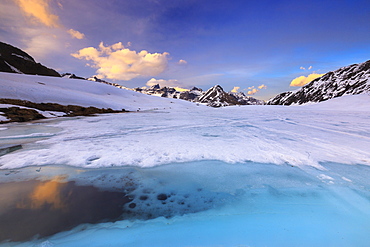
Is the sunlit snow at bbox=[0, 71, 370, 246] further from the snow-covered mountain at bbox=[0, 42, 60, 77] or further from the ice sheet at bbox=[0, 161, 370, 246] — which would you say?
the snow-covered mountain at bbox=[0, 42, 60, 77]

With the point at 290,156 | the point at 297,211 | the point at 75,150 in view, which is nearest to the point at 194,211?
the point at 297,211

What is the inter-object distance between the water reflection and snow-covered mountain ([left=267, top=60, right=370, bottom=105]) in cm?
11606

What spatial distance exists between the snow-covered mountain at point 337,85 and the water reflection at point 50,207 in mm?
116064

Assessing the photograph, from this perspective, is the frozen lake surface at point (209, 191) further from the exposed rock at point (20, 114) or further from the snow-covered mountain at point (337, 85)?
the snow-covered mountain at point (337, 85)

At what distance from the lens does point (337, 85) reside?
347 ft

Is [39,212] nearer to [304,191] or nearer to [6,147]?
[304,191]

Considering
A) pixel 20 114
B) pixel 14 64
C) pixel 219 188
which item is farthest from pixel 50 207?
pixel 14 64

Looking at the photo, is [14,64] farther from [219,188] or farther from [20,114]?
[219,188]

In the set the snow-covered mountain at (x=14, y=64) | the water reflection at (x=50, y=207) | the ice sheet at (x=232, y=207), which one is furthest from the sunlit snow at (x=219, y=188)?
the snow-covered mountain at (x=14, y=64)

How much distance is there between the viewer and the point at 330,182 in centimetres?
250

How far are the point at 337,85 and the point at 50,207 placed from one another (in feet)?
487

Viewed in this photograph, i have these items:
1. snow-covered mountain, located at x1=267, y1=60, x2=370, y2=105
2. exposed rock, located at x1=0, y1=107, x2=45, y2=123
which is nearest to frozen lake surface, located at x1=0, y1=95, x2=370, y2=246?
exposed rock, located at x1=0, y1=107, x2=45, y2=123

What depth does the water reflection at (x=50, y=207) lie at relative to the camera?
1.69m

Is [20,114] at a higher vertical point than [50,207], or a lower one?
higher
